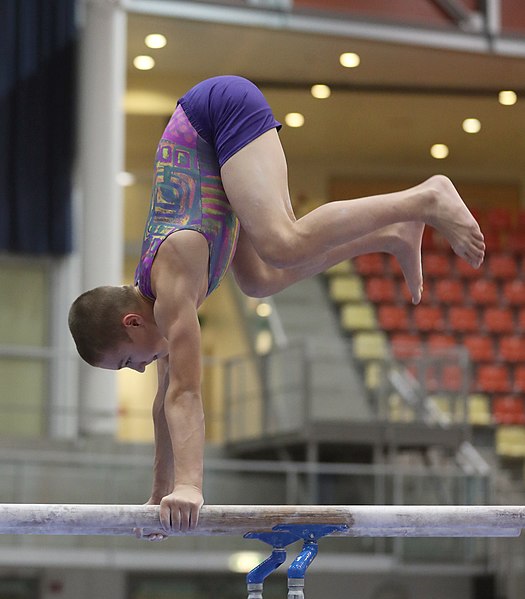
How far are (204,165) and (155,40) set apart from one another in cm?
983

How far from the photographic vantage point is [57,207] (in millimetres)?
12008

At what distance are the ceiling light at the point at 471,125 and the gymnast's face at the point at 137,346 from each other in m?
13.2

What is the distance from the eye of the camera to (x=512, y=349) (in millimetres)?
15242

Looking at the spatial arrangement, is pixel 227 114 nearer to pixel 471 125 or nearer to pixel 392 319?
pixel 392 319

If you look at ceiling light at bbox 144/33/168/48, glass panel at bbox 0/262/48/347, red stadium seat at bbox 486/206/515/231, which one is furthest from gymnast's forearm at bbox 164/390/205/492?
red stadium seat at bbox 486/206/515/231

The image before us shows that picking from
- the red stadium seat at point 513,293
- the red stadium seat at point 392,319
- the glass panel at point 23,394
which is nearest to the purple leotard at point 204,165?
the glass panel at point 23,394

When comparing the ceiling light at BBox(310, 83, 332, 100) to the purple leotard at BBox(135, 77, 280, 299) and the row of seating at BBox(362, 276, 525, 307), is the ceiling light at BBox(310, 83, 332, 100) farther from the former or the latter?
the purple leotard at BBox(135, 77, 280, 299)

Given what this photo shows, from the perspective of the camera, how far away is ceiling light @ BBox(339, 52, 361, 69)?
1371 cm

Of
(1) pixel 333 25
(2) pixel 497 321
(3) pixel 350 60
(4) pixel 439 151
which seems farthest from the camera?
(4) pixel 439 151

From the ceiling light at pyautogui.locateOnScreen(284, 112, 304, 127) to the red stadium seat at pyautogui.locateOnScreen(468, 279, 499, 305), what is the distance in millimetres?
2911

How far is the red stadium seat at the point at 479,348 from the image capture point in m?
15.1

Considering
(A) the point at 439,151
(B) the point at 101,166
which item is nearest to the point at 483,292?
(A) the point at 439,151

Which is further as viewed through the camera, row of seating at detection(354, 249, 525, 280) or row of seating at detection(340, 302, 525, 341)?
Answer: row of seating at detection(354, 249, 525, 280)

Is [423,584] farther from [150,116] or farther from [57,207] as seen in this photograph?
[150,116]
